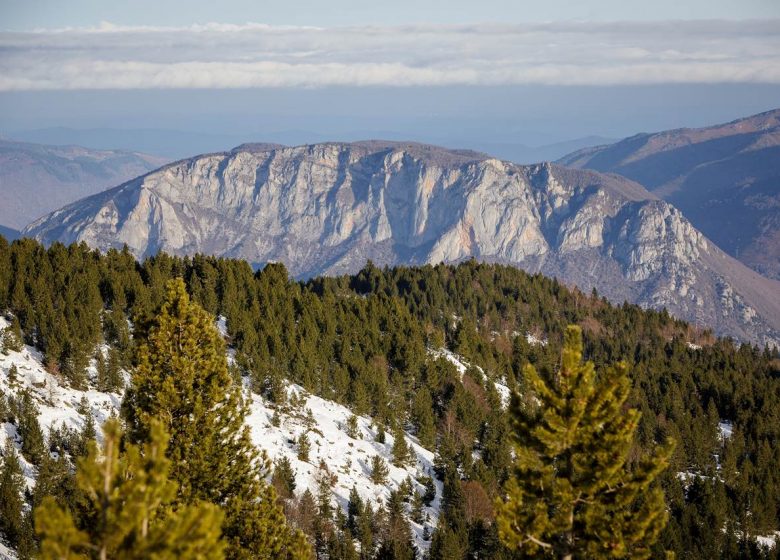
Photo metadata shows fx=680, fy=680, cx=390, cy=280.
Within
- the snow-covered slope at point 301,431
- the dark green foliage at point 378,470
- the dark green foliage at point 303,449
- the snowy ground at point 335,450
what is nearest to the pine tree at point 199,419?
the snow-covered slope at point 301,431

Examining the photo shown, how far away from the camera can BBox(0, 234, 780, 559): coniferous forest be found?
73.9ft

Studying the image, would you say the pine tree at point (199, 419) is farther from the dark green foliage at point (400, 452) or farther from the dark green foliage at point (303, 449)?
the dark green foliage at point (400, 452)

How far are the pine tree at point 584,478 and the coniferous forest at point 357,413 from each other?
73mm

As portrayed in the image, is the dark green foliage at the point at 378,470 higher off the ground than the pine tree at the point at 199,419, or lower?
lower

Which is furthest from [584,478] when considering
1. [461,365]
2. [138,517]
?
[461,365]

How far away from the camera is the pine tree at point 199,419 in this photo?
98.7ft

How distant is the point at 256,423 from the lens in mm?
77312

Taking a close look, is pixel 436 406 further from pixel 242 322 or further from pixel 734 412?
pixel 734 412

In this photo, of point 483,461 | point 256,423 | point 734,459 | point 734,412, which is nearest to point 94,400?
point 256,423

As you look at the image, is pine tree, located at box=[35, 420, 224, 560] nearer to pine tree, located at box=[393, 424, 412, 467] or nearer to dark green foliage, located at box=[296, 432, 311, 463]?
dark green foliage, located at box=[296, 432, 311, 463]

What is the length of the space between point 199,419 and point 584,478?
17.1 m

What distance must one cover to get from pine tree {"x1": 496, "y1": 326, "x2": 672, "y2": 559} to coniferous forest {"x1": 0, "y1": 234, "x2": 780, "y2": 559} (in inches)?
2.9

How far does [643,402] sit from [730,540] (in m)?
57.6

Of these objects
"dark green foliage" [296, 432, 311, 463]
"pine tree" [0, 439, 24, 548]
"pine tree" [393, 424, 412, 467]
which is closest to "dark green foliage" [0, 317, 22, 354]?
"pine tree" [0, 439, 24, 548]
